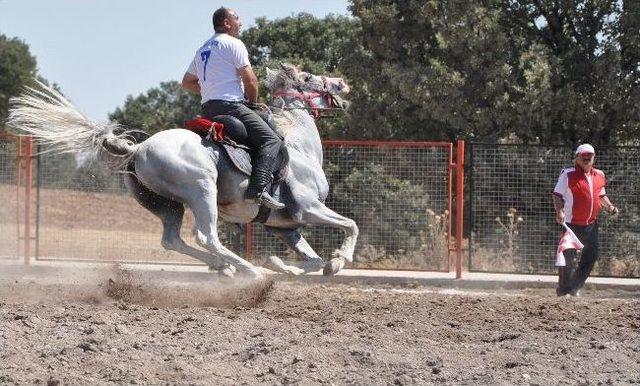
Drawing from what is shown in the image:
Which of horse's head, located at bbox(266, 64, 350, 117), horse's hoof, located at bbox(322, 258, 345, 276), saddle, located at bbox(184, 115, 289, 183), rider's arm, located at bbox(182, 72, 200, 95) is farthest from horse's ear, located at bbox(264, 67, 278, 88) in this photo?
horse's hoof, located at bbox(322, 258, 345, 276)

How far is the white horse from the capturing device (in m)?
10.5

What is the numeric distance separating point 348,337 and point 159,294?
10.7 feet

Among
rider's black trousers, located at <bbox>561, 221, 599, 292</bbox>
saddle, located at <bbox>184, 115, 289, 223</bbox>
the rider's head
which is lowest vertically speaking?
rider's black trousers, located at <bbox>561, 221, 599, 292</bbox>

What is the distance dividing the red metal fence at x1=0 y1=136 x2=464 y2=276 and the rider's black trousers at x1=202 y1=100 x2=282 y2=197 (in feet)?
22.6

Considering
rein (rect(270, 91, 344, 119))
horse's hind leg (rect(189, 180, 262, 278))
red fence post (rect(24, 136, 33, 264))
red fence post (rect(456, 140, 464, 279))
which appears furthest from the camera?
red fence post (rect(24, 136, 33, 264))

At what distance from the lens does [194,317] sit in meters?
8.97

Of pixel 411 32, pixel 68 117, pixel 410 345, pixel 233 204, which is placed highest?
pixel 411 32

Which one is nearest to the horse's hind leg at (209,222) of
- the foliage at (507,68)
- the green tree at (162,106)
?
the foliage at (507,68)

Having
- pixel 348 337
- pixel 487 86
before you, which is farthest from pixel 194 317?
pixel 487 86

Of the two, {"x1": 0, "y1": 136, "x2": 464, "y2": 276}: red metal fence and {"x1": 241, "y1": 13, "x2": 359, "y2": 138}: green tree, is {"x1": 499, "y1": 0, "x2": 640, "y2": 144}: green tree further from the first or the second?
{"x1": 241, "y1": 13, "x2": 359, "y2": 138}: green tree

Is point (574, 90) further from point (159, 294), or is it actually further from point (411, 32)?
point (159, 294)

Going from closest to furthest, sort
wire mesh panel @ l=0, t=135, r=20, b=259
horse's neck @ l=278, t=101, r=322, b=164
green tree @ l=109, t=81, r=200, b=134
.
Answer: horse's neck @ l=278, t=101, r=322, b=164
wire mesh panel @ l=0, t=135, r=20, b=259
green tree @ l=109, t=81, r=200, b=134

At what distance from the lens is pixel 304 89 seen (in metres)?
11.8

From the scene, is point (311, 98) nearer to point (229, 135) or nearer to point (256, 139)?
point (256, 139)
